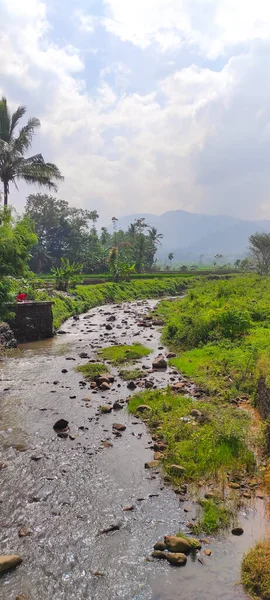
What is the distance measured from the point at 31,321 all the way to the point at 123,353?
261 inches

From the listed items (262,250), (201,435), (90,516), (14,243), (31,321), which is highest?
(262,250)

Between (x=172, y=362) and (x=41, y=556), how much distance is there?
10974 millimetres

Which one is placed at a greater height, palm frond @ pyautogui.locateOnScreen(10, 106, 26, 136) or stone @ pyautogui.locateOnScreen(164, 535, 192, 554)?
palm frond @ pyautogui.locateOnScreen(10, 106, 26, 136)

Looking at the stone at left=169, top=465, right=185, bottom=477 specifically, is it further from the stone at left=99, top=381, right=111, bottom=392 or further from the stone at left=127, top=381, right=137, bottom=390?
the stone at left=99, top=381, right=111, bottom=392

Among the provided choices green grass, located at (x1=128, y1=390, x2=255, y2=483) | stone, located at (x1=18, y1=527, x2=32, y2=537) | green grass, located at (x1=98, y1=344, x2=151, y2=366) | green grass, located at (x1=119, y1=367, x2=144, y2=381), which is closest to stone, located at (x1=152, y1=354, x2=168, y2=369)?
green grass, located at (x1=119, y1=367, x2=144, y2=381)

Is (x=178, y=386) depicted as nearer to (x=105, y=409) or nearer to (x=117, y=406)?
(x=117, y=406)

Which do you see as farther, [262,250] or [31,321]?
[262,250]

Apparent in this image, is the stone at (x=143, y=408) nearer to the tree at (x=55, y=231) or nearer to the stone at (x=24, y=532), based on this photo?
the stone at (x=24, y=532)

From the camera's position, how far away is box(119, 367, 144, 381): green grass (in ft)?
46.3

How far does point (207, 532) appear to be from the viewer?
19.6 feet

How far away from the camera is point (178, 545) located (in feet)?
18.3

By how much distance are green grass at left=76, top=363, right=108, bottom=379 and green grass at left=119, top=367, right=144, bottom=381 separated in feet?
2.39

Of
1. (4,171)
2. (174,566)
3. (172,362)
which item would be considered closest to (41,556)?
(174,566)

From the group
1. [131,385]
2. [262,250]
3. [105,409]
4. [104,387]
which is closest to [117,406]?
[105,409]
